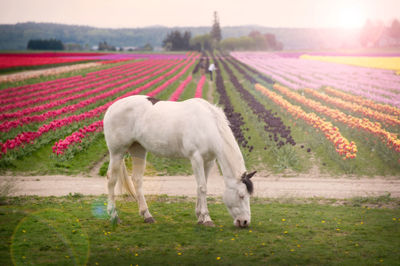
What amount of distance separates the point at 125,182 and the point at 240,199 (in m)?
2.35

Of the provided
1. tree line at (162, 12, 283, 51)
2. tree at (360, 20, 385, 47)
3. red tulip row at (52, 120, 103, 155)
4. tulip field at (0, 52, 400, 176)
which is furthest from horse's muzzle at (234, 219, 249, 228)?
tree line at (162, 12, 283, 51)

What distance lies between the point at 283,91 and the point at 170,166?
1380cm

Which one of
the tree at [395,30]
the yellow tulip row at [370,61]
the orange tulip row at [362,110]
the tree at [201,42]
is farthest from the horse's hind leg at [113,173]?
the tree at [201,42]

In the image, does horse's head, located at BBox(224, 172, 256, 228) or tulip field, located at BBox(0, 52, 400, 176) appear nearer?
horse's head, located at BBox(224, 172, 256, 228)

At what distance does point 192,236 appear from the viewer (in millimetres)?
6465

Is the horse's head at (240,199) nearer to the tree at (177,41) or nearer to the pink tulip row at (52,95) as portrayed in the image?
the pink tulip row at (52,95)

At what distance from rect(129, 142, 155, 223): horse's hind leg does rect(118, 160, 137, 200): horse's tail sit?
0.68ft

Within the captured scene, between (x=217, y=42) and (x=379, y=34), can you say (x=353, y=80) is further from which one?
(x=217, y=42)

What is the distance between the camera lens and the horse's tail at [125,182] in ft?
24.7

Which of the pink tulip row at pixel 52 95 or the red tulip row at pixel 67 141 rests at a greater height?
the pink tulip row at pixel 52 95

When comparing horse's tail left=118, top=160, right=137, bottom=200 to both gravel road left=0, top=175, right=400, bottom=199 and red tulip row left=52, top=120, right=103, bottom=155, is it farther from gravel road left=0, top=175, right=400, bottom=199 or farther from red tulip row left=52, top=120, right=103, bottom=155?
red tulip row left=52, top=120, right=103, bottom=155

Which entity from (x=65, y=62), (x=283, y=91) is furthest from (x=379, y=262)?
(x=65, y=62)

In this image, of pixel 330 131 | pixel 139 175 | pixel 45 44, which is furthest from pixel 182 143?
pixel 45 44

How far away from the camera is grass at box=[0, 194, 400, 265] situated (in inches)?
224
